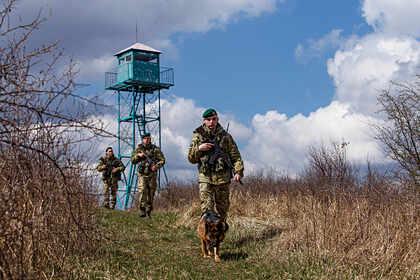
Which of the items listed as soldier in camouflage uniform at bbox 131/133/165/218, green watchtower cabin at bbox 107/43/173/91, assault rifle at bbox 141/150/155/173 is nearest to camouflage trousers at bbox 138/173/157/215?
soldier in camouflage uniform at bbox 131/133/165/218

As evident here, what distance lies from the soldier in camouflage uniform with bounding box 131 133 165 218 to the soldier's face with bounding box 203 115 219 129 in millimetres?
5121

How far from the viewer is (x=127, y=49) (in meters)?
36.2

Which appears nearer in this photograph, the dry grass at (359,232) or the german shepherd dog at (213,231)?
the dry grass at (359,232)

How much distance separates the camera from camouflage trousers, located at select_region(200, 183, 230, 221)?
882 cm

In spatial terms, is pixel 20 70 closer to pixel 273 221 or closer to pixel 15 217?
pixel 15 217

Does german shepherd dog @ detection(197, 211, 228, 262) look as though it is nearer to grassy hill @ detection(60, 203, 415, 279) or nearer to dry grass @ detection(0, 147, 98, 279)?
grassy hill @ detection(60, 203, 415, 279)

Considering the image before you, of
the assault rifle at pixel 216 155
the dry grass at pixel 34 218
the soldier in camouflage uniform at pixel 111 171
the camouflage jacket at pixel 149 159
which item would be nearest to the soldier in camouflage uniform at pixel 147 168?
the camouflage jacket at pixel 149 159

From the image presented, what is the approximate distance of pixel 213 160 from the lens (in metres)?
8.83

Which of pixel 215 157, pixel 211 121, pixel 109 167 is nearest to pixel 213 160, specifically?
pixel 215 157

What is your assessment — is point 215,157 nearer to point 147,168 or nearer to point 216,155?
point 216,155

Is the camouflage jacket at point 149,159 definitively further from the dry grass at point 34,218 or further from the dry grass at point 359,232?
the dry grass at point 34,218

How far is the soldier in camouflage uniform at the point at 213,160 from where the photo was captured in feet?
29.0

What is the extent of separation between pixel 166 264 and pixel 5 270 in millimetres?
3249

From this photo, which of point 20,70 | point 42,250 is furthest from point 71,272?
point 20,70
